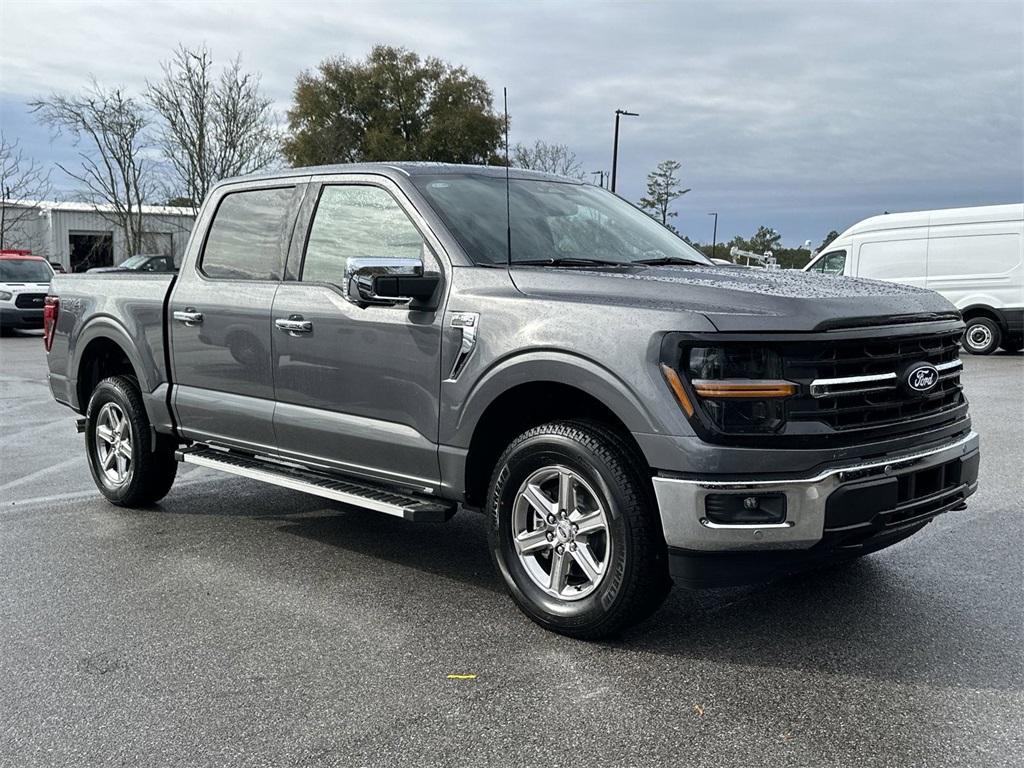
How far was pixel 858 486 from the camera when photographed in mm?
3531

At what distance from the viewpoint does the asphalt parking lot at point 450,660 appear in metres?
3.11

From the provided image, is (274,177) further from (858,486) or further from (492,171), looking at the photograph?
(858,486)

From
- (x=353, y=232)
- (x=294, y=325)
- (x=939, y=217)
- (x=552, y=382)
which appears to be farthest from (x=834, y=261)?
Result: (x=552, y=382)

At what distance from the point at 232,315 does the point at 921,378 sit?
3.44m

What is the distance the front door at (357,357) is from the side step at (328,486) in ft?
0.29

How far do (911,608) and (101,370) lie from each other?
5235mm

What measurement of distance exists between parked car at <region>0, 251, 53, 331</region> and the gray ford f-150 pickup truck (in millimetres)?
18145

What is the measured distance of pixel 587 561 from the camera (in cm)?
395

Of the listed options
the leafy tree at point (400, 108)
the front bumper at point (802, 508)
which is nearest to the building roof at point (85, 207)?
the leafy tree at point (400, 108)

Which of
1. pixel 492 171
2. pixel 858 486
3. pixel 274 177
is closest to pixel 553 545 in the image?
pixel 858 486

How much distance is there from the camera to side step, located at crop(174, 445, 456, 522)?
4398 mm

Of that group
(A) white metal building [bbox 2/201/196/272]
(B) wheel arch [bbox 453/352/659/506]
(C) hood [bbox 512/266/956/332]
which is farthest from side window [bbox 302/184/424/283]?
(A) white metal building [bbox 2/201/196/272]

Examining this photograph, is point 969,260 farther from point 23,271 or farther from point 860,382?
point 23,271

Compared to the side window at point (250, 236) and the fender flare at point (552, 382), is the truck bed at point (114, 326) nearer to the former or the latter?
the side window at point (250, 236)
